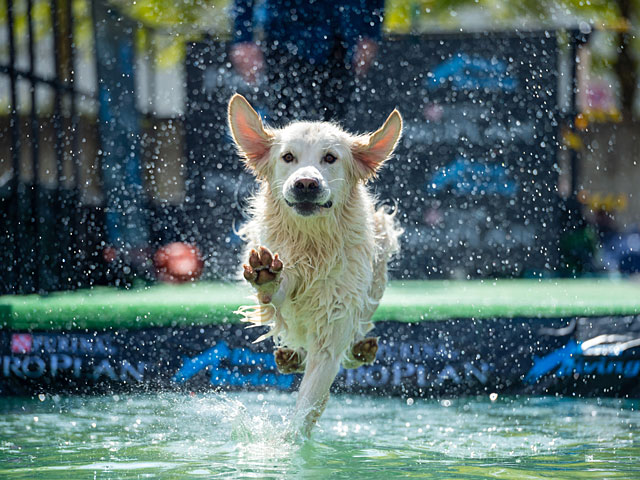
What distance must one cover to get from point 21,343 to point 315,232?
Answer: 2.78m

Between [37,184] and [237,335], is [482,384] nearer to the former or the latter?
[237,335]

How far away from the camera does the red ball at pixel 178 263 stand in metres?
10.2

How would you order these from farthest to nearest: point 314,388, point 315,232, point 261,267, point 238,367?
point 238,367 < point 315,232 < point 314,388 < point 261,267

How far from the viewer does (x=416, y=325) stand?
20.5ft

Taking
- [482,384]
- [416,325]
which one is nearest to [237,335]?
[416,325]

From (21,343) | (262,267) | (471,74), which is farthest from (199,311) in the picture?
(471,74)

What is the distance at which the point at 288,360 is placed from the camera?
16.5 feet

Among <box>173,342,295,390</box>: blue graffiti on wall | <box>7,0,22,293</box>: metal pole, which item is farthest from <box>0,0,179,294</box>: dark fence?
<box>173,342,295,390</box>: blue graffiti on wall

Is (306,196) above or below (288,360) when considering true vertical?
above

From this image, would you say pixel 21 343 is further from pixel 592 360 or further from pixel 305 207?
pixel 592 360

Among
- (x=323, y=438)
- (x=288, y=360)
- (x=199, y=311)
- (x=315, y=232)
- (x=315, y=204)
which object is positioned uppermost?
(x=315, y=204)

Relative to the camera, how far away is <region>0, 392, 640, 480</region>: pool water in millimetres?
3896

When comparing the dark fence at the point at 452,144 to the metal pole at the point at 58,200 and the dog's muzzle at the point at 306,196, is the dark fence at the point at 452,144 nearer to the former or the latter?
the metal pole at the point at 58,200

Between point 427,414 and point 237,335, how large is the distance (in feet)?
4.92
